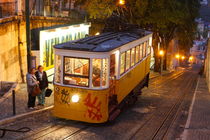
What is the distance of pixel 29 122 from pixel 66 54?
248cm

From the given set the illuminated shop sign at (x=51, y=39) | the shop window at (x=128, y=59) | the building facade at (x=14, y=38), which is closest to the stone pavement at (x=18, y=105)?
the building facade at (x=14, y=38)

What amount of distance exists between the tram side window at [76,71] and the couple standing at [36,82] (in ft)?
4.97

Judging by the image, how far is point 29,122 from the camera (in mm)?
10852

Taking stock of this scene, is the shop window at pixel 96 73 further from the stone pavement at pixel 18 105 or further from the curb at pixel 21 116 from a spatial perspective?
the stone pavement at pixel 18 105

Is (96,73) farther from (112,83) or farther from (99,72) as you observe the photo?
(112,83)

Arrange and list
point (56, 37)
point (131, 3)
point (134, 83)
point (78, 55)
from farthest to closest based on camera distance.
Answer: point (131, 3) < point (56, 37) < point (134, 83) < point (78, 55)

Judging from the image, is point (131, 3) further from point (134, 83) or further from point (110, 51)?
point (110, 51)

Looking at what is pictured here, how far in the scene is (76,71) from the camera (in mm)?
10547

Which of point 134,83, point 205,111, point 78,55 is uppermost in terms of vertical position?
point 78,55

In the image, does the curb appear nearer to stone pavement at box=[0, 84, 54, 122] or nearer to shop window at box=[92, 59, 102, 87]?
stone pavement at box=[0, 84, 54, 122]

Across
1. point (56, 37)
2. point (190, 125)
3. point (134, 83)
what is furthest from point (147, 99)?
point (56, 37)

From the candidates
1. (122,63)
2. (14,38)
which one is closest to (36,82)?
(122,63)

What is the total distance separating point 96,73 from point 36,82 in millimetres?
2425

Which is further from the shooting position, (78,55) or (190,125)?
(190,125)
